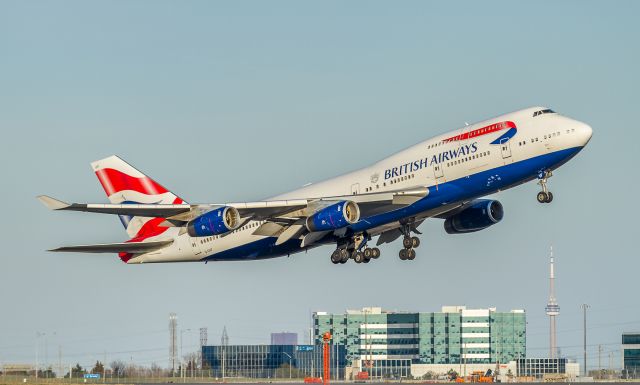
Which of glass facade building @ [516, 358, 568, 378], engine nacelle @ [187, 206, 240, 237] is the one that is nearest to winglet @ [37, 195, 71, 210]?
engine nacelle @ [187, 206, 240, 237]

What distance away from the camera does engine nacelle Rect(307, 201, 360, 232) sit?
68438 millimetres

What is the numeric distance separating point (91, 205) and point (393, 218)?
17809 mm

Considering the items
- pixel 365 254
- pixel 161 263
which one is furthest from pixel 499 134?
pixel 161 263

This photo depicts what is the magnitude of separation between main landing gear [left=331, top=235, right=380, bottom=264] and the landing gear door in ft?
42.3

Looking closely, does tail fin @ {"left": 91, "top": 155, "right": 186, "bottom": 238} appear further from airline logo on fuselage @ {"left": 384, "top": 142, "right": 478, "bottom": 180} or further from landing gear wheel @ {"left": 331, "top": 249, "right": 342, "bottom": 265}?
airline logo on fuselage @ {"left": 384, "top": 142, "right": 478, "bottom": 180}

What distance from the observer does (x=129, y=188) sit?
84.1 meters

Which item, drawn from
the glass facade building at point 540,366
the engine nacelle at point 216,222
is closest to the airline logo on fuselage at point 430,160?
the engine nacelle at point 216,222

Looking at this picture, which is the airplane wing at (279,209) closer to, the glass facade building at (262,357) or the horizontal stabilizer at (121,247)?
the horizontal stabilizer at (121,247)

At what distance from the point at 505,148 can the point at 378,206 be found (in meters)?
8.59

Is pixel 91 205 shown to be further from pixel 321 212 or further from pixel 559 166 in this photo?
pixel 559 166

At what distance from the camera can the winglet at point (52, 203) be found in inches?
2436

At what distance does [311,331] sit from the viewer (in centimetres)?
19475

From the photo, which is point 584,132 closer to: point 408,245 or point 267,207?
point 408,245

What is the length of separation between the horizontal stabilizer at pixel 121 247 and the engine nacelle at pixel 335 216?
47.2 ft
